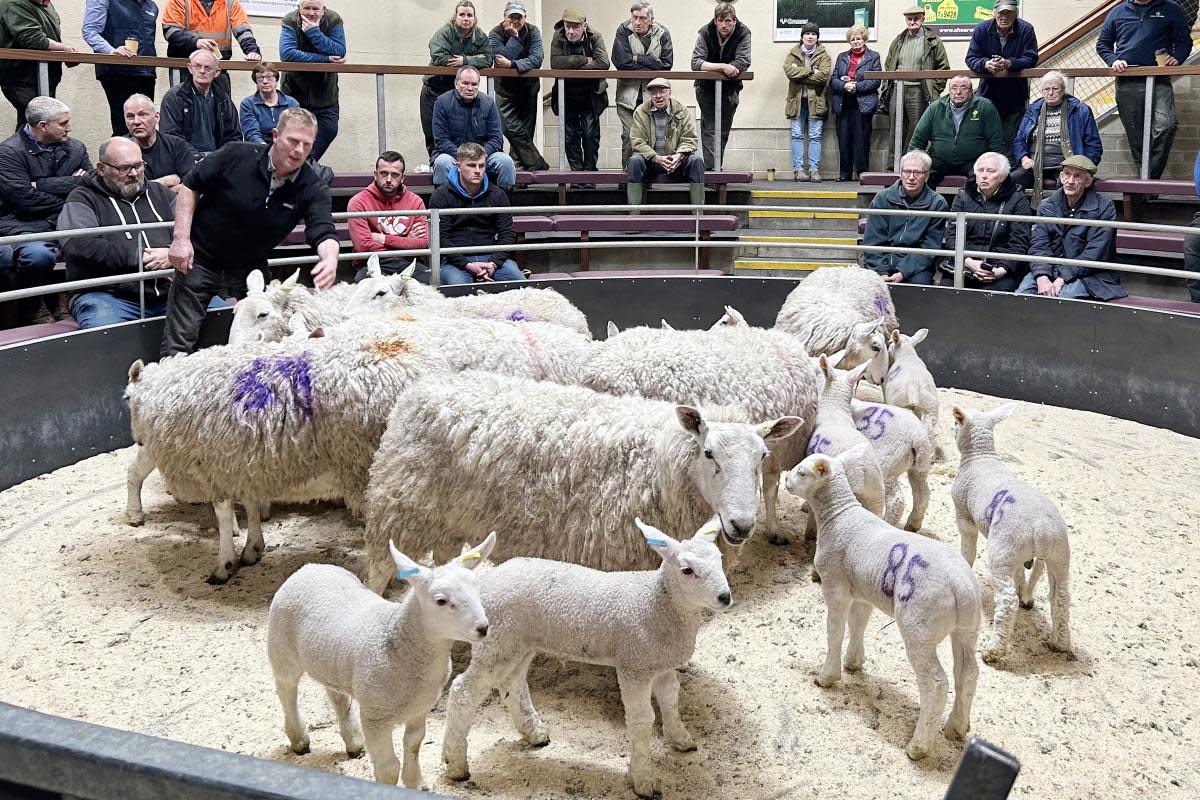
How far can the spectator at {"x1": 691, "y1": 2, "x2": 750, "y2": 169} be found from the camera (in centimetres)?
1180

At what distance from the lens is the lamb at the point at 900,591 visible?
362 cm

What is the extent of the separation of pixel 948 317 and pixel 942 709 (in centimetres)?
549

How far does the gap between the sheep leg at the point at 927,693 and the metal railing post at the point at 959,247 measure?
545cm

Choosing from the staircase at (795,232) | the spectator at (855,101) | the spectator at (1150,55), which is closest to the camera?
the spectator at (1150,55)

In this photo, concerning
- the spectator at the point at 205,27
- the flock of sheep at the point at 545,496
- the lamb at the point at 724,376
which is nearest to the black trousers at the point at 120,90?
the spectator at the point at 205,27

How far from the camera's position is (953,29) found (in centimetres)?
1475

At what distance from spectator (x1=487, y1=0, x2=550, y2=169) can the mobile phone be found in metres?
10.5

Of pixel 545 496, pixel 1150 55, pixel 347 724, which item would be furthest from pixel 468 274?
pixel 1150 55

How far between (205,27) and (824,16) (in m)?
8.23

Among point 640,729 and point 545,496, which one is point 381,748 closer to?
point 640,729

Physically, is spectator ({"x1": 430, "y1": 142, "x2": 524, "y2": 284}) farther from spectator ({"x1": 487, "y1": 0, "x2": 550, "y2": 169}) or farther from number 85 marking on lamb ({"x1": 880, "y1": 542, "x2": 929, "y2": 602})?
number 85 marking on lamb ({"x1": 880, "y1": 542, "x2": 929, "y2": 602})

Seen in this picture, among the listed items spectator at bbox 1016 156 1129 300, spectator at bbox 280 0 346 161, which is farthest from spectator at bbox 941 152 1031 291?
spectator at bbox 280 0 346 161

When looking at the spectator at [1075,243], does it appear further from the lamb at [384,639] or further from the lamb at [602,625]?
the lamb at [384,639]

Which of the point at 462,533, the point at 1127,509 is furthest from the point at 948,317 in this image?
the point at 462,533
